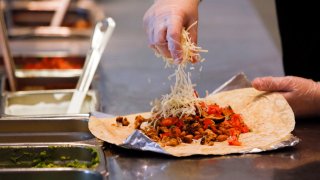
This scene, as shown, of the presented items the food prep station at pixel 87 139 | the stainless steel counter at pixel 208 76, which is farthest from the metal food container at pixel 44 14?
the food prep station at pixel 87 139

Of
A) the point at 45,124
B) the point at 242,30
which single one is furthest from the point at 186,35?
the point at 242,30

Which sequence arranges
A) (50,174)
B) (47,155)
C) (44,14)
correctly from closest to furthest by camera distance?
1. (50,174)
2. (47,155)
3. (44,14)

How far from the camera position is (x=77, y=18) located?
4.23 metres

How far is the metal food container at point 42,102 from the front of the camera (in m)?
2.65

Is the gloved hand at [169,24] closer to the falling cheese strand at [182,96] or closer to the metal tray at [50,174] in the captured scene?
the falling cheese strand at [182,96]

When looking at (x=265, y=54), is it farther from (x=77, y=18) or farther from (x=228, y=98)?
(x=77, y=18)

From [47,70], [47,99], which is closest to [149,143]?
[47,99]

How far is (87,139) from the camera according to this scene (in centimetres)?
220

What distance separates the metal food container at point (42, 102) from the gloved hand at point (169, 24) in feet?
1.64

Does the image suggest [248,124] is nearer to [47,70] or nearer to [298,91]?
[298,91]

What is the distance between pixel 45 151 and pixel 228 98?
2.46 feet

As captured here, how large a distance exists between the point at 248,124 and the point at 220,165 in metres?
0.37

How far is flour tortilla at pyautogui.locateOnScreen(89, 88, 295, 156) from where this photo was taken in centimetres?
200

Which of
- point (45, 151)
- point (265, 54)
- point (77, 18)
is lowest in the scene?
point (45, 151)
